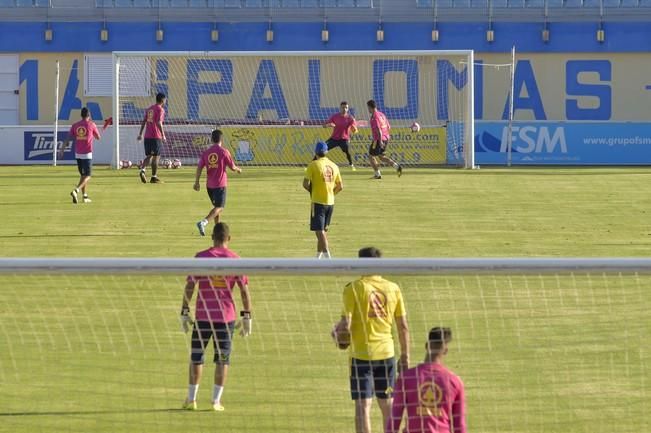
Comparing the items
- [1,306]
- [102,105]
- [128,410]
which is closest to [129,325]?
[1,306]

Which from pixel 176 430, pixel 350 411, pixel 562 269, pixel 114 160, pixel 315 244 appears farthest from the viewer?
pixel 114 160

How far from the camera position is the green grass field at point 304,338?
11.4 m

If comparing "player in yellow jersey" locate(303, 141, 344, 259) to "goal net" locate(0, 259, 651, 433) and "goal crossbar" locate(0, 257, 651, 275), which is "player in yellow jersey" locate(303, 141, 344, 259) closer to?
"goal net" locate(0, 259, 651, 433)

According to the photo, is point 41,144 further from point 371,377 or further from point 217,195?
point 371,377

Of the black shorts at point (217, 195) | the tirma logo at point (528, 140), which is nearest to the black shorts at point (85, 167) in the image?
the black shorts at point (217, 195)

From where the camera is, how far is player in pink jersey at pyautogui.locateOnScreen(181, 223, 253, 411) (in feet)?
33.5

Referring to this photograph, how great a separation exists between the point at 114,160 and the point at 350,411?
2408 centimetres

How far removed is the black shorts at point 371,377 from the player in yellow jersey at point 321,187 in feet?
28.5

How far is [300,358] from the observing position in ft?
43.9

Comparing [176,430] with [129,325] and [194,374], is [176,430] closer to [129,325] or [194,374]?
[194,374]

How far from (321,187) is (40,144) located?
22906 millimetres

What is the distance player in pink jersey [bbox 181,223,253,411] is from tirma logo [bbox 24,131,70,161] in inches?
1136

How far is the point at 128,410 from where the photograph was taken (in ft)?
36.9

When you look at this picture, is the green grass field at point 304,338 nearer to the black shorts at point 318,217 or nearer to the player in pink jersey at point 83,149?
the black shorts at point 318,217
